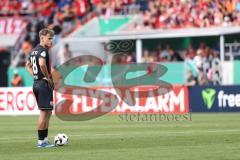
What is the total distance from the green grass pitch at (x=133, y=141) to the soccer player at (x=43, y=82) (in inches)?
20.6

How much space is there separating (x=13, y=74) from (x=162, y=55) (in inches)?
316

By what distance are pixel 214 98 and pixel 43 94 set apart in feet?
51.2

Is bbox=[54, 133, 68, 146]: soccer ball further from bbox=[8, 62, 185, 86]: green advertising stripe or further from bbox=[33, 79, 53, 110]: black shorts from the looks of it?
bbox=[8, 62, 185, 86]: green advertising stripe

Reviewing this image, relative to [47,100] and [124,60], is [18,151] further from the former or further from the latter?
[124,60]

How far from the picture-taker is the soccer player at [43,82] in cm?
1708

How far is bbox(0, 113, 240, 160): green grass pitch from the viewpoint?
14.9 metres

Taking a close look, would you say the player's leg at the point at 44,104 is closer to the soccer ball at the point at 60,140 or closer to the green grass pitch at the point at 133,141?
the soccer ball at the point at 60,140

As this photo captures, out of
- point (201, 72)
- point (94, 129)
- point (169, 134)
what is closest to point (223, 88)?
point (201, 72)

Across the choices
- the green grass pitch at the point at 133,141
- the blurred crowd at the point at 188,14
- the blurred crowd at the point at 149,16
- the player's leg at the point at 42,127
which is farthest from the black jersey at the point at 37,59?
the blurred crowd at the point at 188,14

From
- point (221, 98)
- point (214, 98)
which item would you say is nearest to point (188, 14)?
point (214, 98)

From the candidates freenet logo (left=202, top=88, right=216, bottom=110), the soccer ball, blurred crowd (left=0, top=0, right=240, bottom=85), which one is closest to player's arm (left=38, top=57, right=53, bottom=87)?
the soccer ball

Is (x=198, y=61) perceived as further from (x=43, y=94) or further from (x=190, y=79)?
(x=43, y=94)

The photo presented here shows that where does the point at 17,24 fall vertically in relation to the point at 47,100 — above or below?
above

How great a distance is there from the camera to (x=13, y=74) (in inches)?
1609
